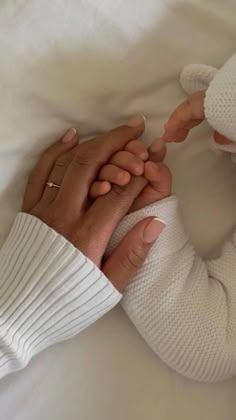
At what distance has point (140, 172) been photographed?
82 cm

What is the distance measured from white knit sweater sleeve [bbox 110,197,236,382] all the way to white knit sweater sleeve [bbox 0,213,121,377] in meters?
0.05

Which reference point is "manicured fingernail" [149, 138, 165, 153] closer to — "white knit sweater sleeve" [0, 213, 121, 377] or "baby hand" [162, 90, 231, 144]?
"baby hand" [162, 90, 231, 144]

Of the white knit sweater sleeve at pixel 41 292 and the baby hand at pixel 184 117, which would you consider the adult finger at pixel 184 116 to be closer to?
the baby hand at pixel 184 117

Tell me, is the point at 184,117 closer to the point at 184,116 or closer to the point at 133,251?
the point at 184,116

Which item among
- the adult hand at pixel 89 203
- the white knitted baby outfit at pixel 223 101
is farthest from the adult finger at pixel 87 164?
the white knitted baby outfit at pixel 223 101

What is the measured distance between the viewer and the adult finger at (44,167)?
842mm

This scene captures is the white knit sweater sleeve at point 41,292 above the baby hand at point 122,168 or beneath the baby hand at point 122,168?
beneath

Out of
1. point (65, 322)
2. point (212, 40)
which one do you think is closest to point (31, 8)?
point (212, 40)

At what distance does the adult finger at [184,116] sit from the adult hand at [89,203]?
0.05 m

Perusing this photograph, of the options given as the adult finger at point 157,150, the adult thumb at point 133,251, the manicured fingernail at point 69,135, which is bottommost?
the adult thumb at point 133,251

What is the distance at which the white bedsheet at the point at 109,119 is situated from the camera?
80cm

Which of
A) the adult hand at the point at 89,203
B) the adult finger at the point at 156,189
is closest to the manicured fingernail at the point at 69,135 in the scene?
the adult hand at the point at 89,203

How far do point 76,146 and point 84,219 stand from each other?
0.31 feet

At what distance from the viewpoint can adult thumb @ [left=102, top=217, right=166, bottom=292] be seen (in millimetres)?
809
